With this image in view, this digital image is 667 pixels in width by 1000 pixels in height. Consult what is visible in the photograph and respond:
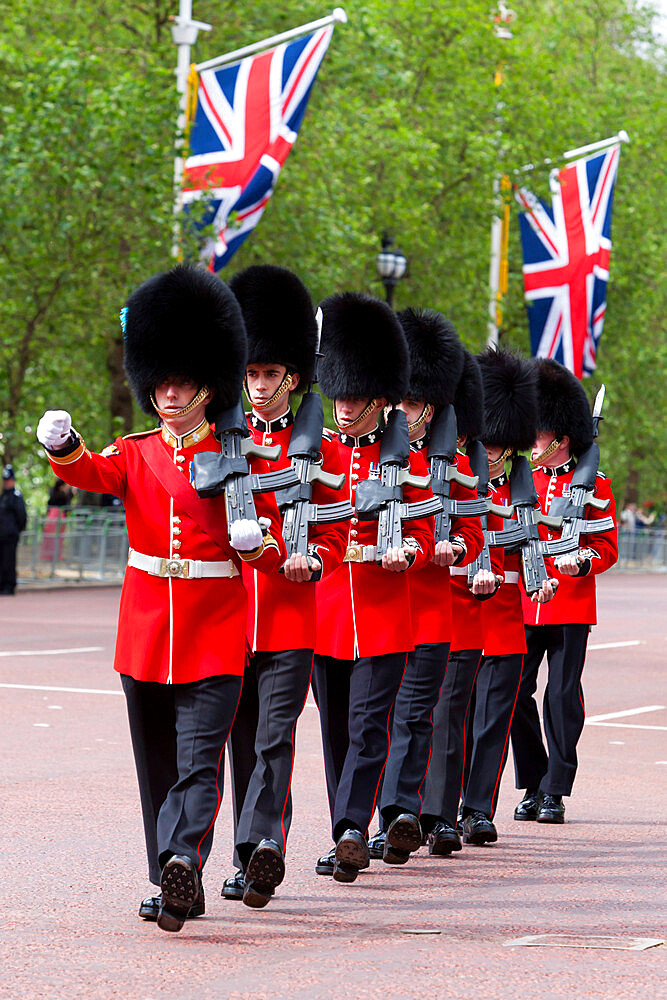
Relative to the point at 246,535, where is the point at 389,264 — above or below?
above

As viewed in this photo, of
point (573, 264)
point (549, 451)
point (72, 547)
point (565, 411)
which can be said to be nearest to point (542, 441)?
point (549, 451)

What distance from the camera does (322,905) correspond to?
6.26 meters

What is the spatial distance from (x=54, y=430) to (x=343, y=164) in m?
27.6

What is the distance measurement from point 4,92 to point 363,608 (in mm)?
21750

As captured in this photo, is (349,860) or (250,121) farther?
(250,121)

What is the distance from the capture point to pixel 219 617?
5.88 metres

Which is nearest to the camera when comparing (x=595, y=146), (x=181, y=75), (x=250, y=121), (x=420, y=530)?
(x=420, y=530)

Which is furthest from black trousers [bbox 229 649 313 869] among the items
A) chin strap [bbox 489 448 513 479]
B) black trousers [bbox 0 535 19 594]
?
black trousers [bbox 0 535 19 594]

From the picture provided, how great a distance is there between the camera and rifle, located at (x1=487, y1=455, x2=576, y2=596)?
26.4ft

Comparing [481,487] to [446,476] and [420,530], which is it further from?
[420,530]

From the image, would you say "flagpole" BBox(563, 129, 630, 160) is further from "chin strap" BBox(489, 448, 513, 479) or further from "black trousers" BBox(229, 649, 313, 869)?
"black trousers" BBox(229, 649, 313, 869)

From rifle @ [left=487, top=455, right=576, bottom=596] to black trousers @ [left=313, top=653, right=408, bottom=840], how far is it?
4.20ft

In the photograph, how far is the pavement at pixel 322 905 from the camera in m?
5.21

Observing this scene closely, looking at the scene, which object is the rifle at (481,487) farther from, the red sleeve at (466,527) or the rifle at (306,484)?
the rifle at (306,484)
